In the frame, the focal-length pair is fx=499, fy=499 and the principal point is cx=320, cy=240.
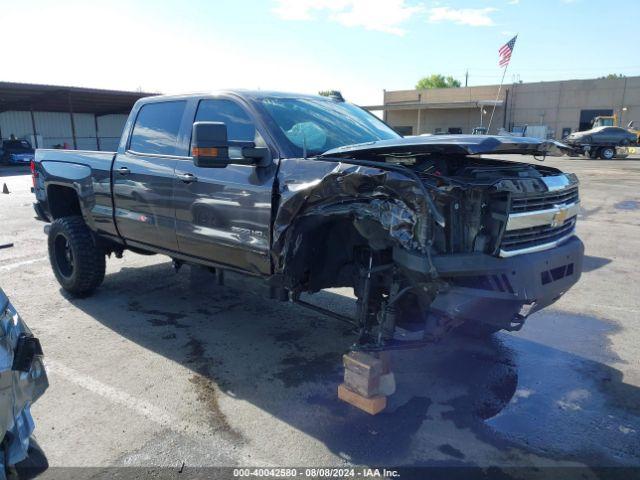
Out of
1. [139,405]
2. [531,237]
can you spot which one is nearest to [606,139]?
[531,237]

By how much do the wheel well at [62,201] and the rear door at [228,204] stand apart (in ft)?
7.46

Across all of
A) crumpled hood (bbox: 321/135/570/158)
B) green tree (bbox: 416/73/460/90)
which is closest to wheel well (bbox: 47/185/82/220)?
crumpled hood (bbox: 321/135/570/158)

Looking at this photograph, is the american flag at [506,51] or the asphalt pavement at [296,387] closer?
the asphalt pavement at [296,387]

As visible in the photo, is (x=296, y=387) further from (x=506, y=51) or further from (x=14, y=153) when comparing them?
(x=14, y=153)

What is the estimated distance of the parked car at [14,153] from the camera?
28.0 meters

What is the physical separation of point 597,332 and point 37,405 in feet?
15.2

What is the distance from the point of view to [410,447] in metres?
2.92

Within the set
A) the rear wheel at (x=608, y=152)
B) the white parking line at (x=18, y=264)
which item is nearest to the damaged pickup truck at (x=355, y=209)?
the white parking line at (x=18, y=264)

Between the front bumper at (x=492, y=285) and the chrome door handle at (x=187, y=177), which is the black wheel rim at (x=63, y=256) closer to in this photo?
the chrome door handle at (x=187, y=177)

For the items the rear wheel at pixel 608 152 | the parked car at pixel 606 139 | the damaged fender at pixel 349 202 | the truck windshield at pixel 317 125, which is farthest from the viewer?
the rear wheel at pixel 608 152

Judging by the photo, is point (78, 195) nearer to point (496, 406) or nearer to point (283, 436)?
point (283, 436)

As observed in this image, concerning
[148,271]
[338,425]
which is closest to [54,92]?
[148,271]

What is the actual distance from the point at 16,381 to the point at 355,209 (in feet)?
6.31

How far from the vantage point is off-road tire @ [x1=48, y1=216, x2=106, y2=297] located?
531cm
